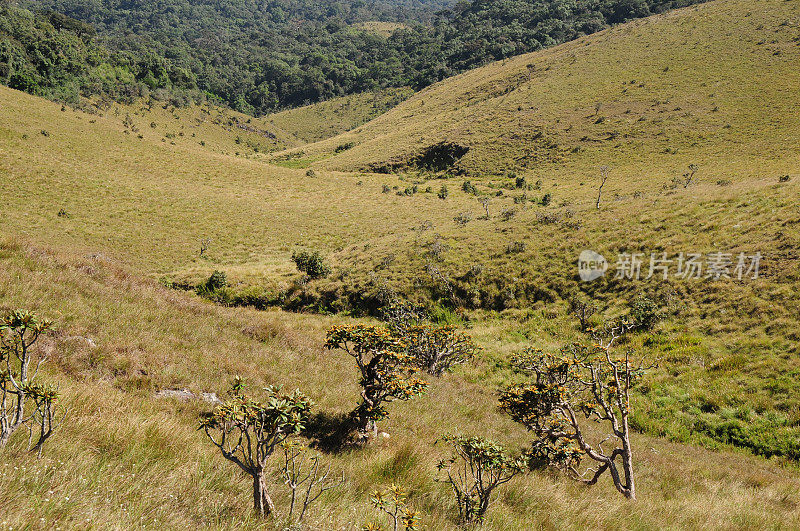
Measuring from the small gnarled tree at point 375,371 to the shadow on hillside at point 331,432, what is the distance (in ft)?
0.71

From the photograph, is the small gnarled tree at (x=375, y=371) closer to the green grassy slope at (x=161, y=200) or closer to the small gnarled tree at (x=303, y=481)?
the small gnarled tree at (x=303, y=481)

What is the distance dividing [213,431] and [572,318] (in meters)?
16.5

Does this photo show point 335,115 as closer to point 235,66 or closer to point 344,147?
point 344,147

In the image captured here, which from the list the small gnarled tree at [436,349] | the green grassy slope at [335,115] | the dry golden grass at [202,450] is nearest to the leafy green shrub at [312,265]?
the small gnarled tree at [436,349]

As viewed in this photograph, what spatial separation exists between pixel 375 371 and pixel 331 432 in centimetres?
127

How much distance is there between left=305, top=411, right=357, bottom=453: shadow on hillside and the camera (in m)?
5.76

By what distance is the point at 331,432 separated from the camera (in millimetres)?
6250

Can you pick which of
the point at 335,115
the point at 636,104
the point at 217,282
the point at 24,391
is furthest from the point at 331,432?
the point at 335,115

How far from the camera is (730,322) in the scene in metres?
13.9

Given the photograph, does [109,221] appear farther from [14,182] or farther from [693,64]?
[693,64]

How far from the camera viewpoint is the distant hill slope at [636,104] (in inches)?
2009

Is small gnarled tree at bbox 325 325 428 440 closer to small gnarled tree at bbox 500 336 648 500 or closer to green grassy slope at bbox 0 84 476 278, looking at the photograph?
small gnarled tree at bbox 500 336 648 500

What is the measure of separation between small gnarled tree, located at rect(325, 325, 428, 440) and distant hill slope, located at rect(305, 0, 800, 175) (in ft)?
181

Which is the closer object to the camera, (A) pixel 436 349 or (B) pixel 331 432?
(B) pixel 331 432
